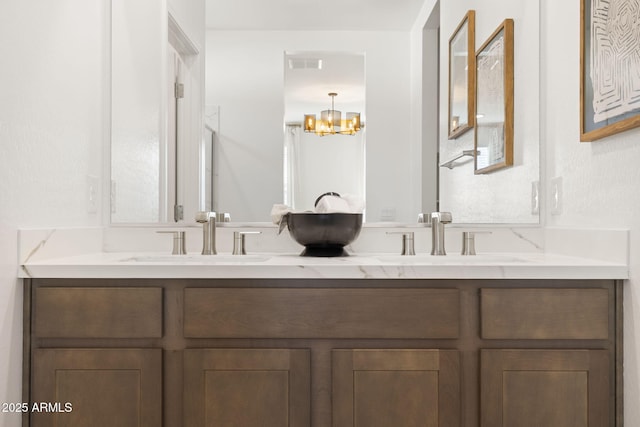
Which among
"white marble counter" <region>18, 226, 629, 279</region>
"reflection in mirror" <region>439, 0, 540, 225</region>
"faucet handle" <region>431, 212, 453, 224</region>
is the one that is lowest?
"white marble counter" <region>18, 226, 629, 279</region>

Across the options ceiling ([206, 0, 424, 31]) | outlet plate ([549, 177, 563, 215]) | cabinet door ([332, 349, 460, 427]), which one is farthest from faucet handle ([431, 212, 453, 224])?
A: ceiling ([206, 0, 424, 31])

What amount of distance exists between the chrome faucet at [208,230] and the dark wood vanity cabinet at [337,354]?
0.45 m

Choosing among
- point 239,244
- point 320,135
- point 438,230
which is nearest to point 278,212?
point 239,244

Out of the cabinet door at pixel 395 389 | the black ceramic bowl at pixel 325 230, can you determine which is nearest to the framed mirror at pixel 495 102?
the black ceramic bowl at pixel 325 230

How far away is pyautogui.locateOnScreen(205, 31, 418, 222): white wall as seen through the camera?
5.88 ft

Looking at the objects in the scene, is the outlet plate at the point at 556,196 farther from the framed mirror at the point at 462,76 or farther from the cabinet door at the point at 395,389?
the cabinet door at the point at 395,389

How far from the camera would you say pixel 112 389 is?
128cm

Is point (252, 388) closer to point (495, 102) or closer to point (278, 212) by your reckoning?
point (278, 212)

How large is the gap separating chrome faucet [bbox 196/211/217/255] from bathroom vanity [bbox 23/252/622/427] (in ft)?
1.47

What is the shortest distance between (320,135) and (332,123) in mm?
68

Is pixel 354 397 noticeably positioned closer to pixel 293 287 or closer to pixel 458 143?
pixel 293 287

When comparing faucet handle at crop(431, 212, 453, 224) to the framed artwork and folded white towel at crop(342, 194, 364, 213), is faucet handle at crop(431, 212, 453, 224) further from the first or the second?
the framed artwork

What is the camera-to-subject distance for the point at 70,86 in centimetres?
159

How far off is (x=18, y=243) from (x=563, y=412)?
4.90ft
